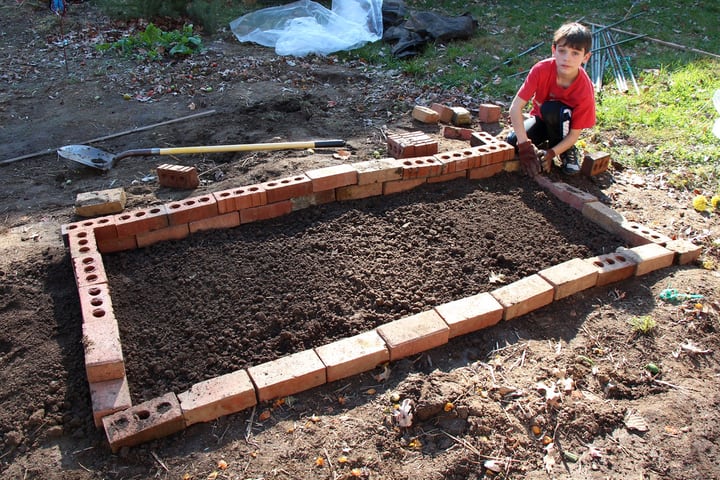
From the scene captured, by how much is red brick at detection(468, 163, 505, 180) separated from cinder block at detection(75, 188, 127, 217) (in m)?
2.71

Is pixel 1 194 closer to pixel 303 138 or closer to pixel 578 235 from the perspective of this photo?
pixel 303 138

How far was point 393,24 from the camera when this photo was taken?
30.3 ft

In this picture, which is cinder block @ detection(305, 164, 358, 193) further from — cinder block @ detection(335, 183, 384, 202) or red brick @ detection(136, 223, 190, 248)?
red brick @ detection(136, 223, 190, 248)

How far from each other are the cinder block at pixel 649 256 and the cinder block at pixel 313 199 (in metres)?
2.02

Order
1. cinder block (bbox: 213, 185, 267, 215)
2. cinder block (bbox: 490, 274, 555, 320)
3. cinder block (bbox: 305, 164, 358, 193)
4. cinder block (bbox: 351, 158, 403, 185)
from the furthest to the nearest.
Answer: cinder block (bbox: 351, 158, 403, 185), cinder block (bbox: 305, 164, 358, 193), cinder block (bbox: 213, 185, 267, 215), cinder block (bbox: 490, 274, 555, 320)

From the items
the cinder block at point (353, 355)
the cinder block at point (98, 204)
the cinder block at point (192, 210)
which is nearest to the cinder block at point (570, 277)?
the cinder block at point (353, 355)

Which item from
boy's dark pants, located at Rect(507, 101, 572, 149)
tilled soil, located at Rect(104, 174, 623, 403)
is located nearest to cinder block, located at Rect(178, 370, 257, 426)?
tilled soil, located at Rect(104, 174, 623, 403)

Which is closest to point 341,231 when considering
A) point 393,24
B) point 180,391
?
point 180,391

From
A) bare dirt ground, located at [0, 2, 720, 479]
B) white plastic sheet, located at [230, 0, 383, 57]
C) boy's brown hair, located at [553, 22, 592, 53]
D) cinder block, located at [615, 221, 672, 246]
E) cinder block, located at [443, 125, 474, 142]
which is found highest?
boy's brown hair, located at [553, 22, 592, 53]

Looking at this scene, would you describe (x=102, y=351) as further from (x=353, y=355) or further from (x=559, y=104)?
(x=559, y=104)

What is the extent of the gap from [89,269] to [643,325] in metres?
3.20

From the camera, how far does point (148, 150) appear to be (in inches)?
199

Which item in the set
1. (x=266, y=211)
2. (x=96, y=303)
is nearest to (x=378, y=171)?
(x=266, y=211)

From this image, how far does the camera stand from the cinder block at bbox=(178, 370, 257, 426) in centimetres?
264
